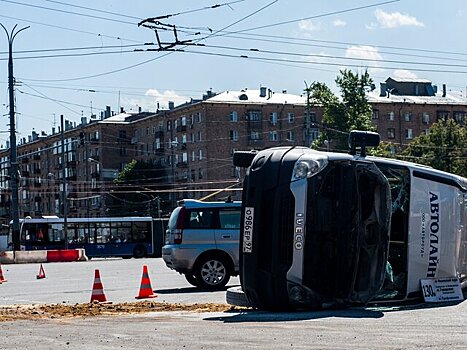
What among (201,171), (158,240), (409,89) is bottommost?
(158,240)

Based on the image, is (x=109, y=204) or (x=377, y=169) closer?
(x=377, y=169)

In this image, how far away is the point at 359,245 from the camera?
1401 centimetres

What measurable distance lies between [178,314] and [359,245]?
10.3 feet

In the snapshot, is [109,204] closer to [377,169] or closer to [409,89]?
[409,89]

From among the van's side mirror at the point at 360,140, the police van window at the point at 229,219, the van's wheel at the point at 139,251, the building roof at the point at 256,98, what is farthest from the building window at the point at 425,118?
the van's side mirror at the point at 360,140

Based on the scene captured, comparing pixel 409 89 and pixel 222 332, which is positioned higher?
pixel 409 89

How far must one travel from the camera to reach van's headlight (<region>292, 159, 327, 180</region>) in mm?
13734

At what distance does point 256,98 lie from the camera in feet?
307

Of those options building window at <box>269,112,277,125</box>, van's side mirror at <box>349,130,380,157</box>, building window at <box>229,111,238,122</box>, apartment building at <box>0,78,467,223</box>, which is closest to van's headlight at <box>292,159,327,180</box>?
van's side mirror at <box>349,130,380,157</box>

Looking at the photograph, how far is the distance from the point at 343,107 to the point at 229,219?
195 feet

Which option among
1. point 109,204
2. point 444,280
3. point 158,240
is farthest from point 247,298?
point 109,204

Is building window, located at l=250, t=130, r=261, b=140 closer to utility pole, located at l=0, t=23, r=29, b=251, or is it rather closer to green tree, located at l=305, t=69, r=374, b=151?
green tree, located at l=305, t=69, r=374, b=151

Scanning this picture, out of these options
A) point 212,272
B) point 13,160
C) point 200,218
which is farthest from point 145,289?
point 13,160

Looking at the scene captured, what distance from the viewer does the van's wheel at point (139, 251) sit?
2362 inches
